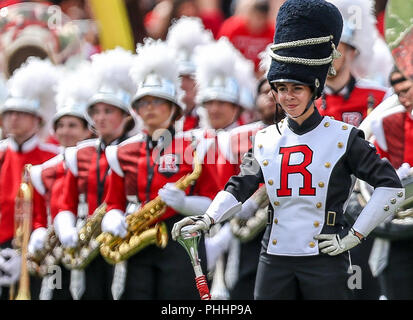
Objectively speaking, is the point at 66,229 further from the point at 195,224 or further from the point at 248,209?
the point at 195,224

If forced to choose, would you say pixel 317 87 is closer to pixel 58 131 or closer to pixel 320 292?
pixel 320 292

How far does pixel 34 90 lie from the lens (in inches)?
350

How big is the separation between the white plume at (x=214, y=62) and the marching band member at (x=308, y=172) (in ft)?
9.62

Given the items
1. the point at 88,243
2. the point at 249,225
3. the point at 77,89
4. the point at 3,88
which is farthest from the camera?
the point at 3,88

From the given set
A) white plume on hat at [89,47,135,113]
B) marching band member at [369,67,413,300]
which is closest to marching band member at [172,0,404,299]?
marching band member at [369,67,413,300]

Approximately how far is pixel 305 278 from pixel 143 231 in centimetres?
211

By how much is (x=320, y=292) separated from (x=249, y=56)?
4739mm

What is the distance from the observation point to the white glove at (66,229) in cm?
783

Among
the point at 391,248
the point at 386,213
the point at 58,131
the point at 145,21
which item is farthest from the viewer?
the point at 145,21

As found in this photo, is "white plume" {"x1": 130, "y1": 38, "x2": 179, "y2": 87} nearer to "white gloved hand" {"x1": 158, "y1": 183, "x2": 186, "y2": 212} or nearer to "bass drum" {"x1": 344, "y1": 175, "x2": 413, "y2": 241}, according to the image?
"white gloved hand" {"x1": 158, "y1": 183, "x2": 186, "y2": 212}

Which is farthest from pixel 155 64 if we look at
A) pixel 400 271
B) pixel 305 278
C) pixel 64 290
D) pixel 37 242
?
pixel 305 278

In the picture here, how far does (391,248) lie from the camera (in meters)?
6.69

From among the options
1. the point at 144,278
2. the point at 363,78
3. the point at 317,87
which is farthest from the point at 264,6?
the point at 317,87
